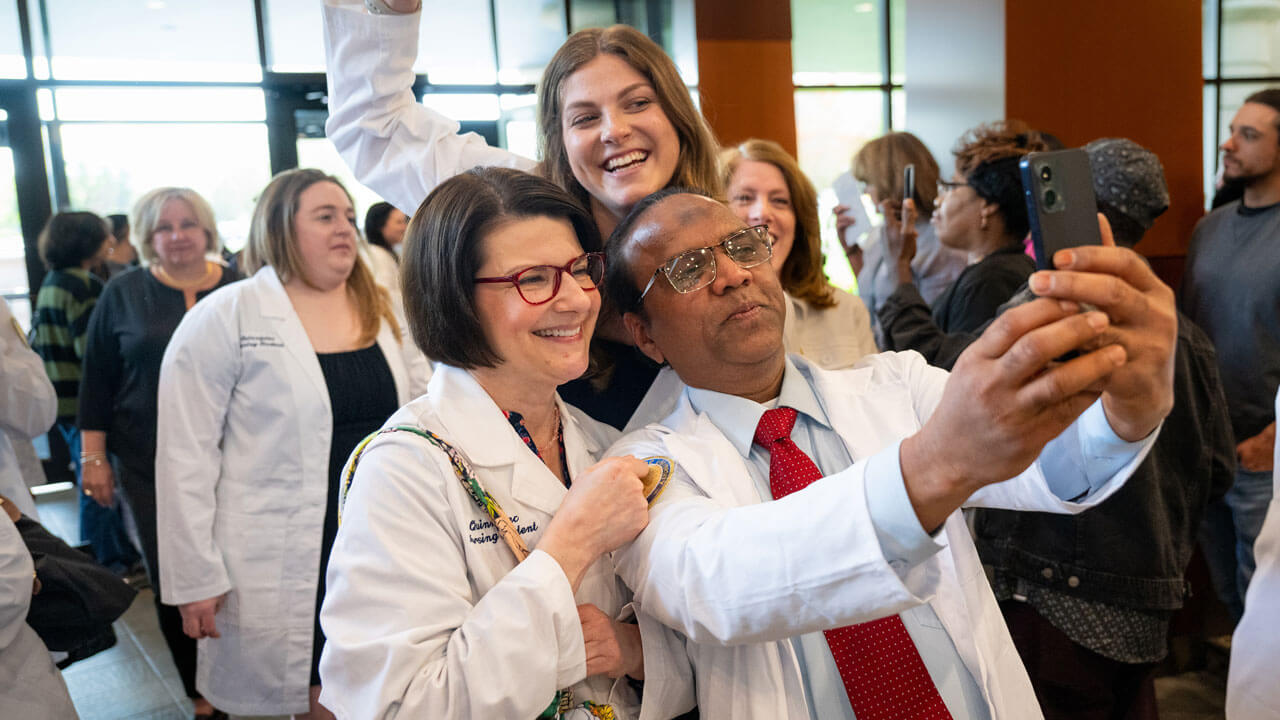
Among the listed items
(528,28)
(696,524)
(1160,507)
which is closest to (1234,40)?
(528,28)

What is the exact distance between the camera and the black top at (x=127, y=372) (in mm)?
3469

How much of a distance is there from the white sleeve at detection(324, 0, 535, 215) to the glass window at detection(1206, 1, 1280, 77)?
8.83 metres

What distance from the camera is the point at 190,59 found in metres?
7.33

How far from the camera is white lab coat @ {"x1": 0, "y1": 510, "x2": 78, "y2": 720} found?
5.58 ft

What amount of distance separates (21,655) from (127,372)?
76.6 inches

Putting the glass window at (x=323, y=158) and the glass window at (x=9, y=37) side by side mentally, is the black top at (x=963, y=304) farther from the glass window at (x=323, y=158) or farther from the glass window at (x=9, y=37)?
the glass window at (x=9, y=37)

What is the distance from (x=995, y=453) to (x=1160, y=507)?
1521 millimetres

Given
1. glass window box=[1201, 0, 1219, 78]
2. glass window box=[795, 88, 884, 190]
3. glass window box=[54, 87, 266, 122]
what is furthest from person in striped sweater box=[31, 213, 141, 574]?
glass window box=[1201, 0, 1219, 78]

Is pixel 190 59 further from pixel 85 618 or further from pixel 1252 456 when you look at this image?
pixel 1252 456

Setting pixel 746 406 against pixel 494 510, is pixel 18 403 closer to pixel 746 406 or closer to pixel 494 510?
pixel 494 510

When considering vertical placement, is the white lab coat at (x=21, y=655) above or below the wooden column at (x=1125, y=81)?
below

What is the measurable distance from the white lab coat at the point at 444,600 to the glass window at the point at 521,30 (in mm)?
7431

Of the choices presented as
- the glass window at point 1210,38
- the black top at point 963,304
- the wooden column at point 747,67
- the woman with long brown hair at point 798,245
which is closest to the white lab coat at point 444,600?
the black top at point 963,304

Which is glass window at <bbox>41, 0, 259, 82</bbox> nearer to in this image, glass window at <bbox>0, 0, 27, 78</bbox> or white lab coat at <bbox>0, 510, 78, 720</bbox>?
glass window at <bbox>0, 0, 27, 78</bbox>
